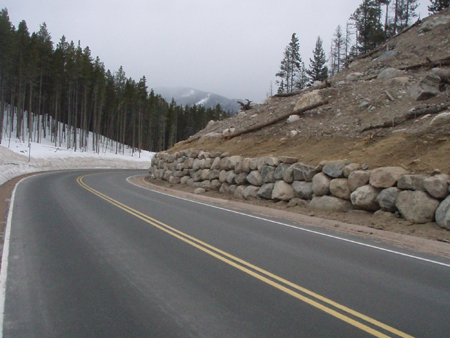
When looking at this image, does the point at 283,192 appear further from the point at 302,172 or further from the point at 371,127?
the point at 371,127

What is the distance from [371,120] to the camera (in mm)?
14922

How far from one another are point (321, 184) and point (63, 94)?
6745cm

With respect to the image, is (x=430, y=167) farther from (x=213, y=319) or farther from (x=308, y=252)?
(x=213, y=319)

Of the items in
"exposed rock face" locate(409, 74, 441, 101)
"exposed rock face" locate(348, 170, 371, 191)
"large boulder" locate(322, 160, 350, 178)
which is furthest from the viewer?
"exposed rock face" locate(409, 74, 441, 101)

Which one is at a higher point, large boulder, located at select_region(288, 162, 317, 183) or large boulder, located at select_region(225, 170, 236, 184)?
large boulder, located at select_region(288, 162, 317, 183)

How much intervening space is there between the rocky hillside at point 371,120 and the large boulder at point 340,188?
107 cm

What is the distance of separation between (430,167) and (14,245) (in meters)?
11.3

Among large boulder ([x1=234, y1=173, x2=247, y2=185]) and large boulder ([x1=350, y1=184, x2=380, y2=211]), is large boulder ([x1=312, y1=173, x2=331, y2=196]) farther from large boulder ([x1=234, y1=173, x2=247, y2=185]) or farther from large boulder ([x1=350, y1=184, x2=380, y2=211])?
large boulder ([x1=234, y1=173, x2=247, y2=185])

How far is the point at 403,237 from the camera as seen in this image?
7.72 metres

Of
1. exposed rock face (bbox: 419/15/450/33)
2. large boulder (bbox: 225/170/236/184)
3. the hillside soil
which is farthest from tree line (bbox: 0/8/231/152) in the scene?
exposed rock face (bbox: 419/15/450/33)

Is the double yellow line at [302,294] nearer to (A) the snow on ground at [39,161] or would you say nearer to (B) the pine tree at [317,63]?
(A) the snow on ground at [39,161]

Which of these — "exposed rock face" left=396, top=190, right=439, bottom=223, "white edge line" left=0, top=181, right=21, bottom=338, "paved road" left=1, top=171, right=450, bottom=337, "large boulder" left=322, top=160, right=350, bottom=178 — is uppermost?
"large boulder" left=322, top=160, right=350, bottom=178

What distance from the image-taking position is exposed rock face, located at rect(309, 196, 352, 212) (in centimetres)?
1049

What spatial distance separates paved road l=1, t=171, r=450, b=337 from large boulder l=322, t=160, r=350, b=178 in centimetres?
383
